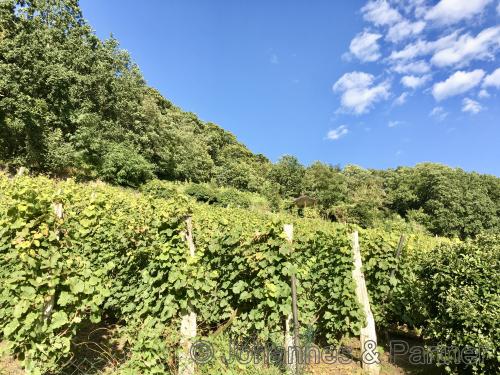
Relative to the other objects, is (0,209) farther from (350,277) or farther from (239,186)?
(239,186)

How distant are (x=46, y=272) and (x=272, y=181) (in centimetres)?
3970

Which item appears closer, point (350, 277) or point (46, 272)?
point (46, 272)

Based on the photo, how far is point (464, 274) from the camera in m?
4.11

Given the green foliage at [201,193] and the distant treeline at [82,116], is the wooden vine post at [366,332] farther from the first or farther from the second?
the green foliage at [201,193]

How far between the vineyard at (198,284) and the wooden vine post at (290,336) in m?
0.11

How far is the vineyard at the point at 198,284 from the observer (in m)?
3.34

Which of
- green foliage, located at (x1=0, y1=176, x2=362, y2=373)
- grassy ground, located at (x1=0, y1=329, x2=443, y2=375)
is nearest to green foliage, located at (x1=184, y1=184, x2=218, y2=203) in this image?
green foliage, located at (x1=0, y1=176, x2=362, y2=373)

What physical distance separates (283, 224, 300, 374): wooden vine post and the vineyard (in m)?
0.11

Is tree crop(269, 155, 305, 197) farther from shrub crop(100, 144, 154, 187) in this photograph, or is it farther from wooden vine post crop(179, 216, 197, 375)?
wooden vine post crop(179, 216, 197, 375)

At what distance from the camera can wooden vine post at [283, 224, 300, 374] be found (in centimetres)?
392

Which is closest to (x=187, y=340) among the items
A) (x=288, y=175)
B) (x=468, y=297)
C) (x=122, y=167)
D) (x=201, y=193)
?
(x=468, y=297)

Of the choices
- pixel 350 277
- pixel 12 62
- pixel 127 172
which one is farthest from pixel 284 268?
pixel 12 62

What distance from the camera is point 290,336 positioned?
13.4ft

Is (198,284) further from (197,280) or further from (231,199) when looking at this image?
(231,199)
